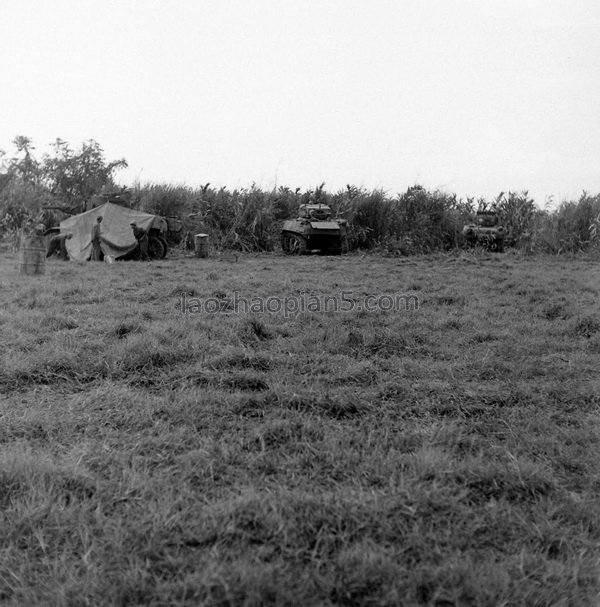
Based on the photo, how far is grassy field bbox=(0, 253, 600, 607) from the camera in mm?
1691

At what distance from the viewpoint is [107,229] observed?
41.0 ft

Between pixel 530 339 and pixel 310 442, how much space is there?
2805 millimetres

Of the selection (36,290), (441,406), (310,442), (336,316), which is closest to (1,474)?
(310,442)

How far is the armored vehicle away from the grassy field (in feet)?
35.9

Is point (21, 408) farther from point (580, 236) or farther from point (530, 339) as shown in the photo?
point (580, 236)

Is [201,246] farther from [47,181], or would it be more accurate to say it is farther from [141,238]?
[47,181]

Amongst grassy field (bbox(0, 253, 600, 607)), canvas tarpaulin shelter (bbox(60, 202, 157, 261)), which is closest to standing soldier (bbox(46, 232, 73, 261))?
canvas tarpaulin shelter (bbox(60, 202, 157, 261))

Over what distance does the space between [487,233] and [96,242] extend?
395 inches

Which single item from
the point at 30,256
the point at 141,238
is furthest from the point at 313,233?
the point at 30,256

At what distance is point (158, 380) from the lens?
3570 millimetres

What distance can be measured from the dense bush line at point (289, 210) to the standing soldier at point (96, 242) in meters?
3.61

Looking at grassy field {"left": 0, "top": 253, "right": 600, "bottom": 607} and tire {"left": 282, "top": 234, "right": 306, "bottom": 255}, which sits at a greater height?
tire {"left": 282, "top": 234, "right": 306, "bottom": 255}

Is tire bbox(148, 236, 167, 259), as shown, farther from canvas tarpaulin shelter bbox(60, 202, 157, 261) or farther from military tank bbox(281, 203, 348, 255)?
military tank bbox(281, 203, 348, 255)

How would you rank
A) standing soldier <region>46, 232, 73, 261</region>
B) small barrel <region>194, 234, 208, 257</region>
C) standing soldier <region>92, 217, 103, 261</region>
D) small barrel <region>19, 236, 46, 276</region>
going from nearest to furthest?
1. small barrel <region>19, 236, 46, 276</region>
2. standing soldier <region>92, 217, 103, 261</region>
3. standing soldier <region>46, 232, 73, 261</region>
4. small barrel <region>194, 234, 208, 257</region>
